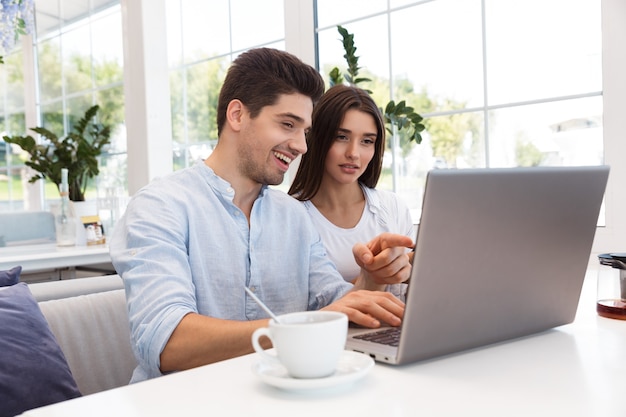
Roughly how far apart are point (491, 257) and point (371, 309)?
0.23m

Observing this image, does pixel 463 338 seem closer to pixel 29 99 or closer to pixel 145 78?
pixel 145 78

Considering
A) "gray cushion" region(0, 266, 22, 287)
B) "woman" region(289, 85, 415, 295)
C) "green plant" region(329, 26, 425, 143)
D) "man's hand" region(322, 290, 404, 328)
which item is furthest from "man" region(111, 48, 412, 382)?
"green plant" region(329, 26, 425, 143)

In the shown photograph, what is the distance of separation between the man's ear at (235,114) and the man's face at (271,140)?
0.05ft

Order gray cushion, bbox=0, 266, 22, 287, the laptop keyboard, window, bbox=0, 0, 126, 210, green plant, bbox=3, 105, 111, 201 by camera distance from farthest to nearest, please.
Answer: window, bbox=0, 0, 126, 210, green plant, bbox=3, 105, 111, 201, gray cushion, bbox=0, 266, 22, 287, the laptop keyboard

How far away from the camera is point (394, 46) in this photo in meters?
2.62

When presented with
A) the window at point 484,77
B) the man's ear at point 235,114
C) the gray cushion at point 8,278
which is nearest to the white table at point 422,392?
the man's ear at point 235,114

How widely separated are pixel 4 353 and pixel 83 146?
2.69 m

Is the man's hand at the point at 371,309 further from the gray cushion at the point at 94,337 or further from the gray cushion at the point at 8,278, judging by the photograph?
the gray cushion at the point at 8,278

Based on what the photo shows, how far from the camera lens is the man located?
989 mm

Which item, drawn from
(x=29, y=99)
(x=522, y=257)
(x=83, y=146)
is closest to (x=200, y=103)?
(x=83, y=146)

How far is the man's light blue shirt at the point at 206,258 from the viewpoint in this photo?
1045 mm

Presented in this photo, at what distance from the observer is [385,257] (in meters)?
1.06

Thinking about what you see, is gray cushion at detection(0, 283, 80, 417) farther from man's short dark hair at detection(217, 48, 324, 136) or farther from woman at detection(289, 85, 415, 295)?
woman at detection(289, 85, 415, 295)

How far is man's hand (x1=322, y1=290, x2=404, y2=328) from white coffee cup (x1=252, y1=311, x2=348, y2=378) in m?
0.24
